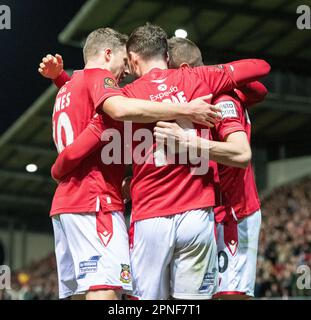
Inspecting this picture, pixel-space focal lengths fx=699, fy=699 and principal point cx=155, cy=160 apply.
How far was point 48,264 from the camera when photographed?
3784cm

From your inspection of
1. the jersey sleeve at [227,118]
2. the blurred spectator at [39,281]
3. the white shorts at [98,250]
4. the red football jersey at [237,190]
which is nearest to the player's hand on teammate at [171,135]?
the jersey sleeve at [227,118]

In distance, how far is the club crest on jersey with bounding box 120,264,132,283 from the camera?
12.8 ft

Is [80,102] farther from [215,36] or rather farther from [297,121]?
[297,121]

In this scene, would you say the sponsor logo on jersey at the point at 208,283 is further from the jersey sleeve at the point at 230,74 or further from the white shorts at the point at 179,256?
the jersey sleeve at the point at 230,74

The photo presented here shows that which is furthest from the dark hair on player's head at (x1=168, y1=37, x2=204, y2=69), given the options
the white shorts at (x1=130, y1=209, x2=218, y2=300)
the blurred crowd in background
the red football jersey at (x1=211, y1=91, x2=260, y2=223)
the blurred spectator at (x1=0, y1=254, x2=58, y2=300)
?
the blurred spectator at (x1=0, y1=254, x2=58, y2=300)

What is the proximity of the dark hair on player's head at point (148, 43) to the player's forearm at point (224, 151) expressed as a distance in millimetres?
615

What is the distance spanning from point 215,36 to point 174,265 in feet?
45.7

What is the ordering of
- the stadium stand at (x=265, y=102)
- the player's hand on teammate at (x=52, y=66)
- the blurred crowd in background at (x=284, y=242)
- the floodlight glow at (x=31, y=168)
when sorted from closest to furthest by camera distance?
the player's hand on teammate at (x=52, y=66) → the blurred crowd in background at (x=284, y=242) → the stadium stand at (x=265, y=102) → the floodlight glow at (x=31, y=168)

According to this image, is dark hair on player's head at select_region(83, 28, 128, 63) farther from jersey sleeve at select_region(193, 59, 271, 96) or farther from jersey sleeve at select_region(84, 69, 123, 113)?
jersey sleeve at select_region(193, 59, 271, 96)

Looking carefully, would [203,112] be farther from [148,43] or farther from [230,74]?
[148,43]

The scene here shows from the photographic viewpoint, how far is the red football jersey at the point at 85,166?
4.05m

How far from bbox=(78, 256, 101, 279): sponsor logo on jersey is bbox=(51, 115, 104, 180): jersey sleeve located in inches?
21.7

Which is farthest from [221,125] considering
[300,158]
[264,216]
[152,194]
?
[300,158]
